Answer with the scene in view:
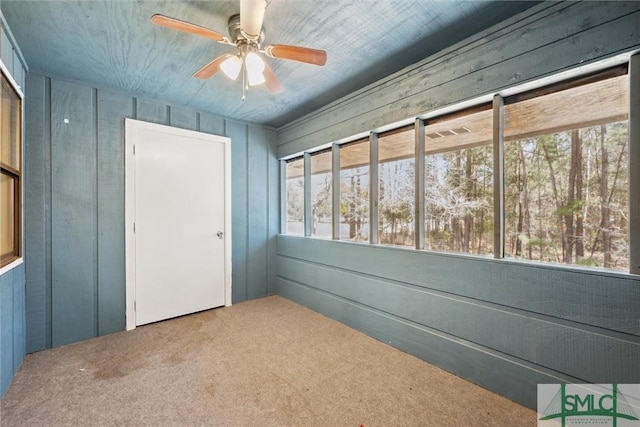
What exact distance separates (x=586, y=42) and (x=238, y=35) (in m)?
2.07

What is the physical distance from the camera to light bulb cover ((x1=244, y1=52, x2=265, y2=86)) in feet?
5.82

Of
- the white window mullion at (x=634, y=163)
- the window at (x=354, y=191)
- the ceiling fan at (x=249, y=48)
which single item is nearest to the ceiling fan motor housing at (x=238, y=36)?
the ceiling fan at (x=249, y=48)

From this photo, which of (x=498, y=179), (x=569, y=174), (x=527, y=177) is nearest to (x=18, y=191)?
(x=498, y=179)

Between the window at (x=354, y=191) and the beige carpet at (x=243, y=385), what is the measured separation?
1082 millimetres

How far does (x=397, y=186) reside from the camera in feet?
8.93

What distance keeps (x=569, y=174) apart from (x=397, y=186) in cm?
127

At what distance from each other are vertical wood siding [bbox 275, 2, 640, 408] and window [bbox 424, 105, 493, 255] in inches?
6.5

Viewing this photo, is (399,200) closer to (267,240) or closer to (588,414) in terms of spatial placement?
(588,414)

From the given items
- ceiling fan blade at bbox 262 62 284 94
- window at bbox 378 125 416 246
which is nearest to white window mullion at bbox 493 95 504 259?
window at bbox 378 125 416 246

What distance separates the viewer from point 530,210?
1.88 meters

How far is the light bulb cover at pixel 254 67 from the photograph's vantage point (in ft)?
5.82

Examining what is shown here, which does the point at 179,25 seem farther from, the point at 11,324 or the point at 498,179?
the point at 11,324

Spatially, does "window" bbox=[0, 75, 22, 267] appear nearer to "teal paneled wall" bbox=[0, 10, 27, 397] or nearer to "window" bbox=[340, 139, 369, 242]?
"teal paneled wall" bbox=[0, 10, 27, 397]

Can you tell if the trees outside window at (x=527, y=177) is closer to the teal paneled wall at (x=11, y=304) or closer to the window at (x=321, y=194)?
the window at (x=321, y=194)
